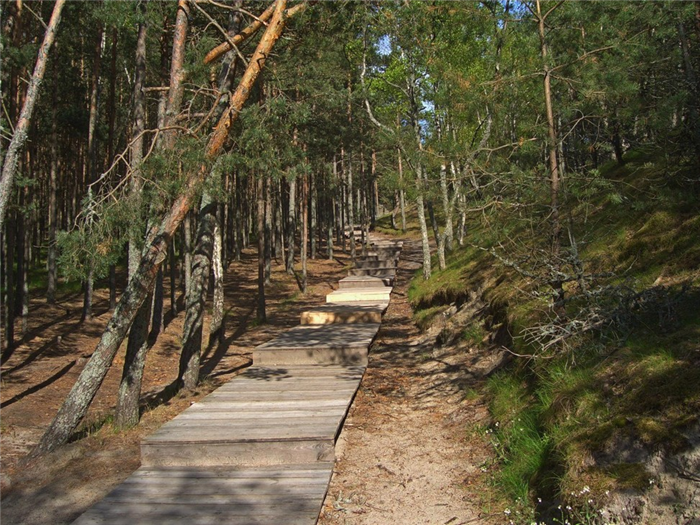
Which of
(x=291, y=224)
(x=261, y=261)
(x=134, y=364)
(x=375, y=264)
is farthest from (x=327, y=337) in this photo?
(x=291, y=224)

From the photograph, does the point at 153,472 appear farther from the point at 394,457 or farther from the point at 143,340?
the point at 143,340

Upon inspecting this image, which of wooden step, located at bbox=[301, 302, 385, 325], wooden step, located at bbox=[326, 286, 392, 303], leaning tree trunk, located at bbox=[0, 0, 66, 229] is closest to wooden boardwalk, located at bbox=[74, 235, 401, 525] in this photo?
leaning tree trunk, located at bbox=[0, 0, 66, 229]

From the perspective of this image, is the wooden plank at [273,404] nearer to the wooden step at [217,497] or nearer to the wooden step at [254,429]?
the wooden step at [254,429]

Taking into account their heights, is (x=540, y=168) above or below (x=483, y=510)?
above

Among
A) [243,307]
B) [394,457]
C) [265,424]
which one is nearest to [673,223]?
[394,457]

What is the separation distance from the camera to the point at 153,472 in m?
5.55

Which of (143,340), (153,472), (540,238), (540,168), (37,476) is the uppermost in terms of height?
(540,168)

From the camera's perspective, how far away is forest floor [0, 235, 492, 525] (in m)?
5.32

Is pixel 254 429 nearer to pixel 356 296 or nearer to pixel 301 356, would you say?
pixel 301 356

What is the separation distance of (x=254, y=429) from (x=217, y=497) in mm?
1175

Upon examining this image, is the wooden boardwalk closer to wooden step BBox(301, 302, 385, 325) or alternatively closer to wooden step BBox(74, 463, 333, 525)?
wooden step BBox(74, 463, 333, 525)

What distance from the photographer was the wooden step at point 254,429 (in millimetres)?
5652

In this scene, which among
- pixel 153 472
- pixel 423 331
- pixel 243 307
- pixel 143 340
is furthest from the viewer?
pixel 243 307

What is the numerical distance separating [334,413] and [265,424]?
0.81 m
